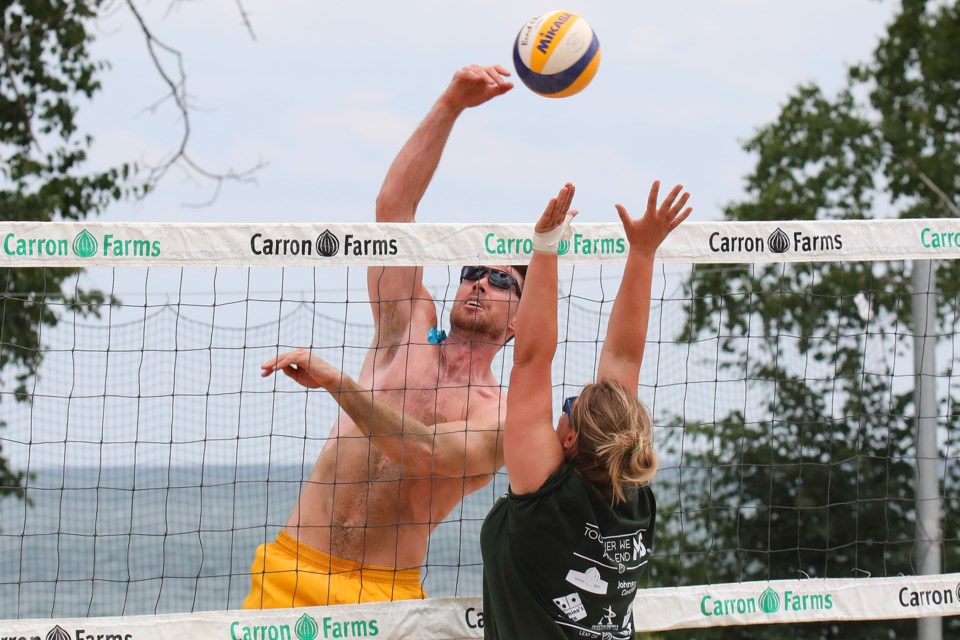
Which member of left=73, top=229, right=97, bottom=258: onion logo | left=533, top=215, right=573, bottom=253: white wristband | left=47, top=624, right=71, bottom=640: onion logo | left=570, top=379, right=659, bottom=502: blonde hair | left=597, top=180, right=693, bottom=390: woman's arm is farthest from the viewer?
left=73, top=229, right=97, bottom=258: onion logo

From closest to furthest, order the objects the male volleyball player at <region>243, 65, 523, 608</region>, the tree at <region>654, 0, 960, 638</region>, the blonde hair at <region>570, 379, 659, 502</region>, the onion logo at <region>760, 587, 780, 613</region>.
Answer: the blonde hair at <region>570, 379, 659, 502</region>, the male volleyball player at <region>243, 65, 523, 608</region>, the onion logo at <region>760, 587, 780, 613</region>, the tree at <region>654, 0, 960, 638</region>

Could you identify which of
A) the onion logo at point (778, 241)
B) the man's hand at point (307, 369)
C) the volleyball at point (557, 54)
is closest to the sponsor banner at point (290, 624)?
the man's hand at point (307, 369)

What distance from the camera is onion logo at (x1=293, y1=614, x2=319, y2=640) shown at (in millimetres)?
3941

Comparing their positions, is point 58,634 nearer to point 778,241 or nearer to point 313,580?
point 313,580

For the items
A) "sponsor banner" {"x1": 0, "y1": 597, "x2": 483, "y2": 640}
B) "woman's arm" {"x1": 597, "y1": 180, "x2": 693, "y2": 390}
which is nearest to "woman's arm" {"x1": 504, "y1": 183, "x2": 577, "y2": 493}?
"woman's arm" {"x1": 597, "y1": 180, "x2": 693, "y2": 390}

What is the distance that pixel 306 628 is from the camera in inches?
155

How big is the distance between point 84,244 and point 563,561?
2.08 metres

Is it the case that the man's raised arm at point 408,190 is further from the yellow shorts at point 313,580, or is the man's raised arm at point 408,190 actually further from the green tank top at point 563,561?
the green tank top at point 563,561

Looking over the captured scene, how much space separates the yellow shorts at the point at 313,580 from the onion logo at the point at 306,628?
4.7 inches

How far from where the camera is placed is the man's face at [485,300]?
4.34 m

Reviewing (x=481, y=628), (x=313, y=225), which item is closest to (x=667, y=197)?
(x=313, y=225)

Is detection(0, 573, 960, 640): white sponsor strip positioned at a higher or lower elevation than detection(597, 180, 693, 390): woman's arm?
lower

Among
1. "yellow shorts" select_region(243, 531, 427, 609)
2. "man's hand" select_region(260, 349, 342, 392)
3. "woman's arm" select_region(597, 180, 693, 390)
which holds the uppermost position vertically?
"woman's arm" select_region(597, 180, 693, 390)

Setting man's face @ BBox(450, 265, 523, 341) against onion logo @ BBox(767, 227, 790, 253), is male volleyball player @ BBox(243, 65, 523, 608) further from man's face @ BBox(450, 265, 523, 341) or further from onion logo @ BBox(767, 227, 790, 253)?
onion logo @ BBox(767, 227, 790, 253)
